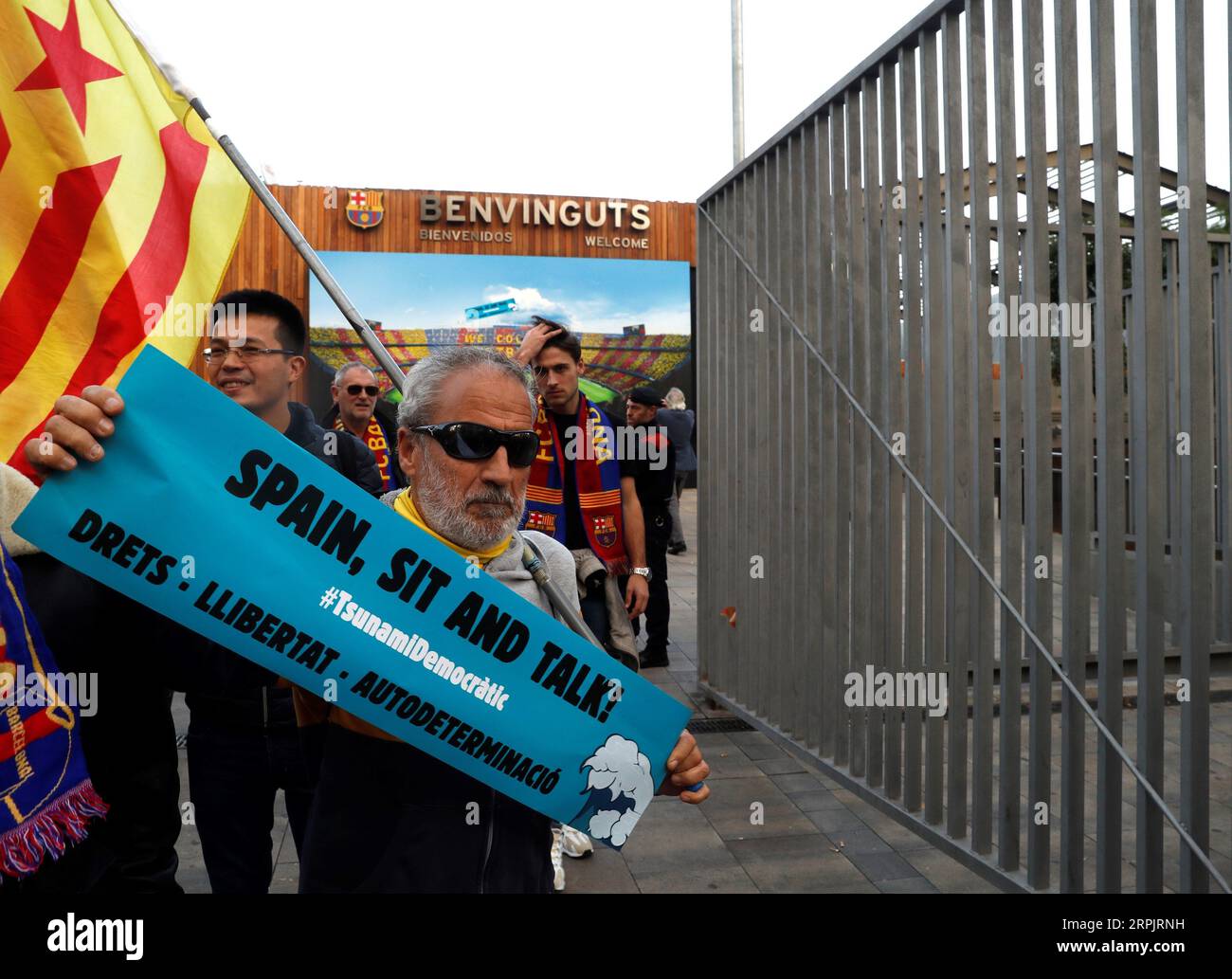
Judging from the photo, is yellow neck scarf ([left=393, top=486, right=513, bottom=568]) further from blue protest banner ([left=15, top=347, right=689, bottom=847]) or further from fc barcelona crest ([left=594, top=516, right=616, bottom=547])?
fc barcelona crest ([left=594, top=516, right=616, bottom=547])

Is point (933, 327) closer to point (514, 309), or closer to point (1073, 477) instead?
point (1073, 477)

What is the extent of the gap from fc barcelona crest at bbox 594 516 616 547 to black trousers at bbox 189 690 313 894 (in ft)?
6.24

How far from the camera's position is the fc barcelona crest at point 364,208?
1927 centimetres

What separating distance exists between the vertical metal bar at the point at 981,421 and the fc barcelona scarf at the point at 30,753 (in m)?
2.90

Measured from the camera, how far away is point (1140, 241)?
9.14 feet

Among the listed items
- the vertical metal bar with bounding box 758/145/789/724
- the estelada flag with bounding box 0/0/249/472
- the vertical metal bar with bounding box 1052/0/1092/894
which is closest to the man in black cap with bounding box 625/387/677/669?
the vertical metal bar with bounding box 758/145/789/724

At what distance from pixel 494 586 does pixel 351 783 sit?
46cm

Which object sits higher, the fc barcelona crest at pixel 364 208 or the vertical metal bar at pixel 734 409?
the fc barcelona crest at pixel 364 208

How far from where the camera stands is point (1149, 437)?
2.79m

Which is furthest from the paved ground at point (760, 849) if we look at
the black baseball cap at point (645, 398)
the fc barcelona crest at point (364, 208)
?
the fc barcelona crest at point (364, 208)

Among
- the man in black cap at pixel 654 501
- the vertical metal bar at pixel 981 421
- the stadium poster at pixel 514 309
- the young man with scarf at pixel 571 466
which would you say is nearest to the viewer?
the vertical metal bar at pixel 981 421

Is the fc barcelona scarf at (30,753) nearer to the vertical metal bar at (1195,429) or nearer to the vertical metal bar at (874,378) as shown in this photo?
the vertical metal bar at (1195,429)

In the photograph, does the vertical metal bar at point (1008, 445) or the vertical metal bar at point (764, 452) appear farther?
the vertical metal bar at point (764, 452)
